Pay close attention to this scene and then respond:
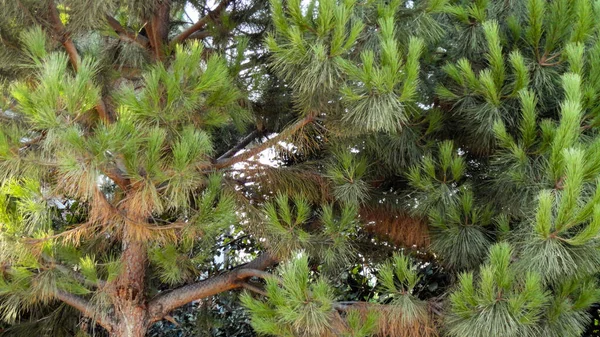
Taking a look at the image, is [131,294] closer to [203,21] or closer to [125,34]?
[125,34]

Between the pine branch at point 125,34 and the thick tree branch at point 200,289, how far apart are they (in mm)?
1390

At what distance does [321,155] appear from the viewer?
3.32 meters

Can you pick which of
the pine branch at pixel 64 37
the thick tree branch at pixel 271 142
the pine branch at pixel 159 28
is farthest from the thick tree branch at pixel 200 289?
the pine branch at pixel 159 28

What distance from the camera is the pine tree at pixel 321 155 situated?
215 centimetres

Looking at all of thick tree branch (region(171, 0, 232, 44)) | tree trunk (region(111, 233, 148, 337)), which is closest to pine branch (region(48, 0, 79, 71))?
thick tree branch (region(171, 0, 232, 44))

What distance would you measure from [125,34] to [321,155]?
1282 mm

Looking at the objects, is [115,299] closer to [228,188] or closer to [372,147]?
[228,188]

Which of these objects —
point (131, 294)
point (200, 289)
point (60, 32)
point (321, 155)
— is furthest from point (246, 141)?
point (60, 32)

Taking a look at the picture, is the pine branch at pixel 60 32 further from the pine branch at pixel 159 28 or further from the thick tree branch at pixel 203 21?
the thick tree branch at pixel 203 21

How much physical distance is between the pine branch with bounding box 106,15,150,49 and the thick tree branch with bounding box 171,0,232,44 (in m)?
0.17

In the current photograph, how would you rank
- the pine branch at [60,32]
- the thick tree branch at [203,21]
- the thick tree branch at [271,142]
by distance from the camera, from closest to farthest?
the pine branch at [60,32]
the thick tree branch at [271,142]
the thick tree branch at [203,21]

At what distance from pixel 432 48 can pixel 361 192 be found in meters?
0.85

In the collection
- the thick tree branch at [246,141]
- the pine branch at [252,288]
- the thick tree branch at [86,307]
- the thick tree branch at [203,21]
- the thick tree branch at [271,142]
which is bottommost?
the pine branch at [252,288]

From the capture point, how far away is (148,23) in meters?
3.23
